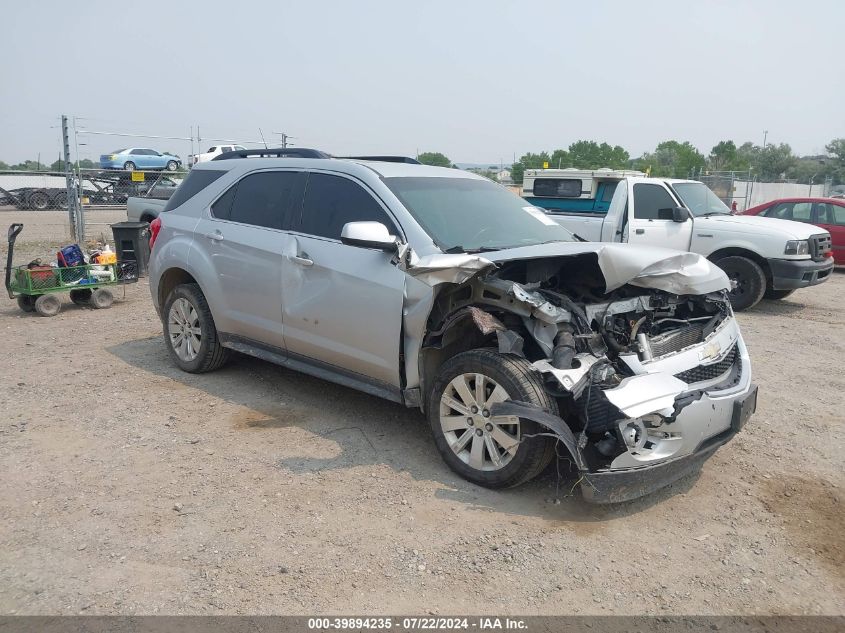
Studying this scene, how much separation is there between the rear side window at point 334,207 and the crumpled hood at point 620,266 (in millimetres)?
775

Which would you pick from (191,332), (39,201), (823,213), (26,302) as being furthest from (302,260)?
(39,201)

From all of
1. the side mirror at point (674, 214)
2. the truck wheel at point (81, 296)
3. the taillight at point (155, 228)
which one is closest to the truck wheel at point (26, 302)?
the truck wheel at point (81, 296)

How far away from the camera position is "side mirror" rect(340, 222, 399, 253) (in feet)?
13.4

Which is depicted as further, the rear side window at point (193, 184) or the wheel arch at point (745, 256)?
the wheel arch at point (745, 256)

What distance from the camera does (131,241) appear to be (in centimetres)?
1059

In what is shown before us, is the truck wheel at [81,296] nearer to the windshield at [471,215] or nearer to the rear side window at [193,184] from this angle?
the rear side window at [193,184]

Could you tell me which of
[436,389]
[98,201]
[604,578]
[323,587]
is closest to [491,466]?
[436,389]

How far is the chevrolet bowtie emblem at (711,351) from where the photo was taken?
4002 millimetres

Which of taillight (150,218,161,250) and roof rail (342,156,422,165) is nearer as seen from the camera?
roof rail (342,156,422,165)

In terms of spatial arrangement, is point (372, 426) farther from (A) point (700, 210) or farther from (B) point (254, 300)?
(A) point (700, 210)

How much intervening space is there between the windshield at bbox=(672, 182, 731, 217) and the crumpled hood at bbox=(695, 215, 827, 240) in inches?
9.6

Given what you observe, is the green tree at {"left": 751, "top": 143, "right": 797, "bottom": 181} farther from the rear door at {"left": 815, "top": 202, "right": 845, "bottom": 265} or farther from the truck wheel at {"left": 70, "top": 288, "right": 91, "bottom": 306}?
the truck wheel at {"left": 70, "top": 288, "right": 91, "bottom": 306}

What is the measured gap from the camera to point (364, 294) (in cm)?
446

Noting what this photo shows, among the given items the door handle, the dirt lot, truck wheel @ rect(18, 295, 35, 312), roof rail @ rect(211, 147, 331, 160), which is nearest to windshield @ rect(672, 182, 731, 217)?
the dirt lot
